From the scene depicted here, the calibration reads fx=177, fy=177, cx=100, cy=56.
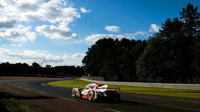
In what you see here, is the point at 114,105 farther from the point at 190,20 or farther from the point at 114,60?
the point at 190,20

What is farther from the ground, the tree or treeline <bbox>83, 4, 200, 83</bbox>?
the tree

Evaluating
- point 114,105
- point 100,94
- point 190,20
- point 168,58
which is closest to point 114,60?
point 168,58

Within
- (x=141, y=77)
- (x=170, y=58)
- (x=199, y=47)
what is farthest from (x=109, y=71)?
Result: (x=199, y=47)

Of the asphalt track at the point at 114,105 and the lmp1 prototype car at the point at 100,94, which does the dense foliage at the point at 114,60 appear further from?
the lmp1 prototype car at the point at 100,94

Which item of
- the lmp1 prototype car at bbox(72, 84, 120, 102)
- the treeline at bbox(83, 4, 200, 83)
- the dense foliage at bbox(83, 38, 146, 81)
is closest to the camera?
the lmp1 prototype car at bbox(72, 84, 120, 102)

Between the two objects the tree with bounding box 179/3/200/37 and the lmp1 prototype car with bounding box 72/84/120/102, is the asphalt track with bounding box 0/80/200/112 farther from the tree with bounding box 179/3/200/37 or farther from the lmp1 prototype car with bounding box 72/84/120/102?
the tree with bounding box 179/3/200/37

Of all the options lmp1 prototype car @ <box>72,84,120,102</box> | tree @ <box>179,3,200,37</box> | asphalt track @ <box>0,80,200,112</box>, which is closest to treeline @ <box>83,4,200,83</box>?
tree @ <box>179,3,200,37</box>

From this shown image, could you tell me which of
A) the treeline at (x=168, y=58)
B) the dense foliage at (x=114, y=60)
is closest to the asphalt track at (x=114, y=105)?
the treeline at (x=168, y=58)

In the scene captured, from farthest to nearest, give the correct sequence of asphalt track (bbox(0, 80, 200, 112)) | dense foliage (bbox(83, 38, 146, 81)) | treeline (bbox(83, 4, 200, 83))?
dense foliage (bbox(83, 38, 146, 81))
treeline (bbox(83, 4, 200, 83))
asphalt track (bbox(0, 80, 200, 112))

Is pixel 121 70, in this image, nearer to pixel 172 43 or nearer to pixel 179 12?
pixel 172 43

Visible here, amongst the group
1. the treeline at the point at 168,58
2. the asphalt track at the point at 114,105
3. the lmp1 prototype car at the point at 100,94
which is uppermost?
the treeline at the point at 168,58

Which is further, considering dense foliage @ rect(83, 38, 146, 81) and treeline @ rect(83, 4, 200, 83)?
dense foliage @ rect(83, 38, 146, 81)

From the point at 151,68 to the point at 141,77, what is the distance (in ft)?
11.2

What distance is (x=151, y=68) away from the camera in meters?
40.7
